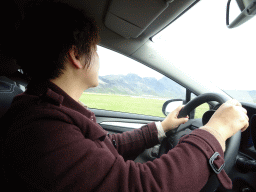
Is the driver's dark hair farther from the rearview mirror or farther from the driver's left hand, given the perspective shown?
the rearview mirror

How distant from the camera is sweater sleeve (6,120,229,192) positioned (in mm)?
576

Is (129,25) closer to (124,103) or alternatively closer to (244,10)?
(244,10)

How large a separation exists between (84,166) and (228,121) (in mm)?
663

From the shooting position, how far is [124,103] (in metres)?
3.01

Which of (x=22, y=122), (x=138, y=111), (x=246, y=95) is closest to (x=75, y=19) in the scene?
(x=22, y=122)

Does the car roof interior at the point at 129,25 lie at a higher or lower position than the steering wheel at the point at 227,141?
higher

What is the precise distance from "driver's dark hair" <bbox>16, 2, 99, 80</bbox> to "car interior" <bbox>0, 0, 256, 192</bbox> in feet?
0.74

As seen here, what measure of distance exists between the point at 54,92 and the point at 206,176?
2.44ft

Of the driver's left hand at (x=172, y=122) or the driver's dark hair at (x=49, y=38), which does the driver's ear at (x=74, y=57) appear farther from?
the driver's left hand at (x=172, y=122)

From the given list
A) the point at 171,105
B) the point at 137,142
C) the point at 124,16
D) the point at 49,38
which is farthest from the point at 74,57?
the point at 171,105

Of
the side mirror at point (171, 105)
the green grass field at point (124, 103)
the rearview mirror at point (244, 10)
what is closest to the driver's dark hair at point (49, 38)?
the rearview mirror at point (244, 10)

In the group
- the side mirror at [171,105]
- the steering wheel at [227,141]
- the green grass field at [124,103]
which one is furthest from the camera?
the green grass field at [124,103]

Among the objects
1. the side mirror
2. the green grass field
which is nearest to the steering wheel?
the side mirror

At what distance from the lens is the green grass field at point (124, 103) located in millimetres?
2752
